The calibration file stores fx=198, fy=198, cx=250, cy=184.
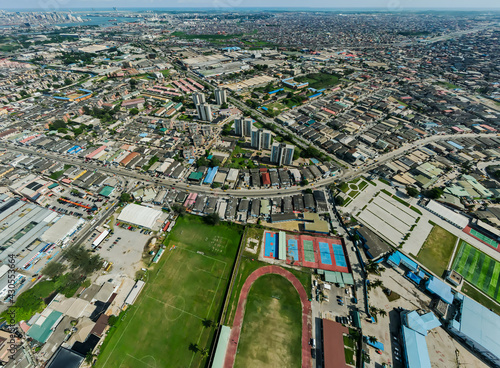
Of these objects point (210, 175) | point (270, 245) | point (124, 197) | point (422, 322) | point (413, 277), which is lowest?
point (270, 245)

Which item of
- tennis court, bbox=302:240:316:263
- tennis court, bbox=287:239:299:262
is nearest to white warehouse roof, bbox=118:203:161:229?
tennis court, bbox=287:239:299:262

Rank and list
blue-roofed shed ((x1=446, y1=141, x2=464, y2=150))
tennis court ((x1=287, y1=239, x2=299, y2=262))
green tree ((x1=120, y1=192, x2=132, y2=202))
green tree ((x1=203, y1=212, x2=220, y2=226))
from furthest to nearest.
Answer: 1. blue-roofed shed ((x1=446, y1=141, x2=464, y2=150))
2. green tree ((x1=120, y1=192, x2=132, y2=202))
3. green tree ((x1=203, y1=212, x2=220, y2=226))
4. tennis court ((x1=287, y1=239, x2=299, y2=262))

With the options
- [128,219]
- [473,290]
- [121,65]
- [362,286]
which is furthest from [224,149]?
[121,65]

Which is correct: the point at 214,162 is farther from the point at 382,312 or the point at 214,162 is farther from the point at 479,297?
the point at 479,297

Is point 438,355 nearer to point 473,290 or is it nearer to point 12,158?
point 473,290

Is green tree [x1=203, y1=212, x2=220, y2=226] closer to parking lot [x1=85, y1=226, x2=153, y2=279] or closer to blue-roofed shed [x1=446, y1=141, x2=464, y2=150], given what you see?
parking lot [x1=85, y1=226, x2=153, y2=279]

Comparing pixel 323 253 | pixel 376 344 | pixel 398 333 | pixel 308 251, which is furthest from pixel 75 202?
pixel 398 333
